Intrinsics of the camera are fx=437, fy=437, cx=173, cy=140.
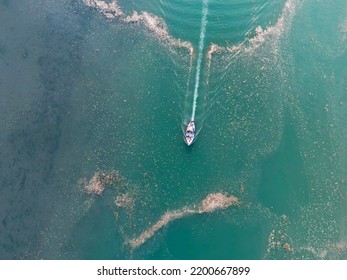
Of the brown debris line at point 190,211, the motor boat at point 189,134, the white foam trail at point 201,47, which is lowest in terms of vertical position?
the brown debris line at point 190,211

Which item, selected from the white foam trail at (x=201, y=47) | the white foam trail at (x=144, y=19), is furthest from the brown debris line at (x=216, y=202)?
the white foam trail at (x=144, y=19)

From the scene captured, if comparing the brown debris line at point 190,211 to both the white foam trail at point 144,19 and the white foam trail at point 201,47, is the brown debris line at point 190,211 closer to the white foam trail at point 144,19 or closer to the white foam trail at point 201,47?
the white foam trail at point 201,47

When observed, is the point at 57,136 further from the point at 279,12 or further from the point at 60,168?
the point at 279,12

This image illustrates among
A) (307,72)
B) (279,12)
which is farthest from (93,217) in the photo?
(279,12)

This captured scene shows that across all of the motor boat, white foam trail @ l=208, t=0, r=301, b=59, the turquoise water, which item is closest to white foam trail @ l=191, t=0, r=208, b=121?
the turquoise water

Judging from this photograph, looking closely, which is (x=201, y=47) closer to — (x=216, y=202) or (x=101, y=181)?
(x=216, y=202)
